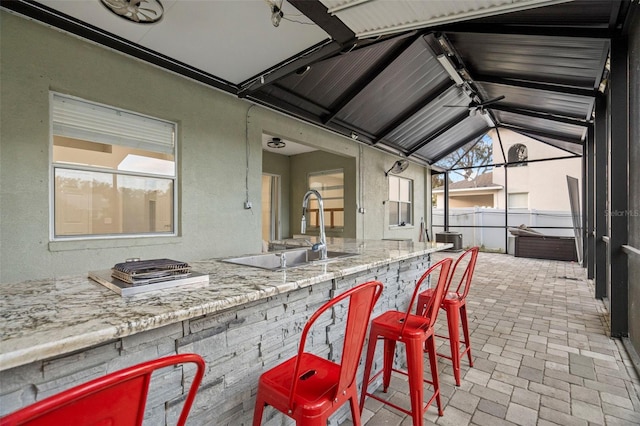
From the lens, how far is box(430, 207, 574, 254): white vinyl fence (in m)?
8.98

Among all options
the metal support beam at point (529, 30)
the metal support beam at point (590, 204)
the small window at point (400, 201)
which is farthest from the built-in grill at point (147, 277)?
the metal support beam at point (590, 204)

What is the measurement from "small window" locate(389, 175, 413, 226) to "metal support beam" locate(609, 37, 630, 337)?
4.57m

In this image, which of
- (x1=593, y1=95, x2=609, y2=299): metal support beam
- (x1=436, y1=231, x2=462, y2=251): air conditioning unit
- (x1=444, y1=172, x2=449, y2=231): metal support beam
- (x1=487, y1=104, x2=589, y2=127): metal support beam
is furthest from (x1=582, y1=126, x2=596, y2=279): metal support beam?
(x1=444, y1=172, x2=449, y2=231): metal support beam

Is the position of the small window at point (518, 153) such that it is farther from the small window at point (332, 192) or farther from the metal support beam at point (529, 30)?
the metal support beam at point (529, 30)

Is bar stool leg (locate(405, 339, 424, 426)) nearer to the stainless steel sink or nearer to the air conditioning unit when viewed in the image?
the stainless steel sink

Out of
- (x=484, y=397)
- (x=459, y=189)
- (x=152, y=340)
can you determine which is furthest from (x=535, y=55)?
(x=459, y=189)

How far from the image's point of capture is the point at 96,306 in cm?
103

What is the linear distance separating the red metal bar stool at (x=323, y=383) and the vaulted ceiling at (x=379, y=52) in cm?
184

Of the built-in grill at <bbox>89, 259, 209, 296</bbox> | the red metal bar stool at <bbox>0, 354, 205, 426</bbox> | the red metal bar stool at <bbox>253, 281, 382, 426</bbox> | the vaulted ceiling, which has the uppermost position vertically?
the vaulted ceiling

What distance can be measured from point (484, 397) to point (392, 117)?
485cm

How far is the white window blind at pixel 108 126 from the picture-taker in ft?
8.19

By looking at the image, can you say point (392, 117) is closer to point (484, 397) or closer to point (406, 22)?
point (406, 22)

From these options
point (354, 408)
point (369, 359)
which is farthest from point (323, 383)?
point (369, 359)

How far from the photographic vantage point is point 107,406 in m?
0.60
